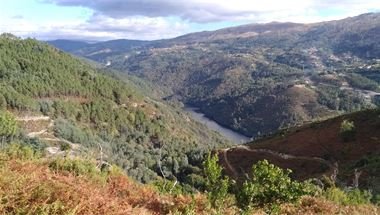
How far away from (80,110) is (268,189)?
5681 inches

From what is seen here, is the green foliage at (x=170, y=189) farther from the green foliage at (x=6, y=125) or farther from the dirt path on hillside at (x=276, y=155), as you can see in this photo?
the dirt path on hillside at (x=276, y=155)

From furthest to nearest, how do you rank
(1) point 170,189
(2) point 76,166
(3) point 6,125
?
(3) point 6,125 < (1) point 170,189 < (2) point 76,166

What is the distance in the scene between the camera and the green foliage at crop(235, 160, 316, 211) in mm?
12352

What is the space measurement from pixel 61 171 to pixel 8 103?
381ft

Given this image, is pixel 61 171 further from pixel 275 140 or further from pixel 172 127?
pixel 172 127

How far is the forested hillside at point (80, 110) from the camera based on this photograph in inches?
4719

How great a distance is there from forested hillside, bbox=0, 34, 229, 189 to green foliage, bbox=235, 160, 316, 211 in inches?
3379

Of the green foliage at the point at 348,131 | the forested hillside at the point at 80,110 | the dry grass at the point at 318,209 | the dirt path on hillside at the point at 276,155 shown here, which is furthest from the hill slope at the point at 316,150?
the dry grass at the point at 318,209

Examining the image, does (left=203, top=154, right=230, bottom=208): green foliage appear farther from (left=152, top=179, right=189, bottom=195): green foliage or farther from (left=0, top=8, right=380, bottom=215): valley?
(left=152, top=179, right=189, bottom=195): green foliage

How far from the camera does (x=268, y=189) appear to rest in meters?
12.4

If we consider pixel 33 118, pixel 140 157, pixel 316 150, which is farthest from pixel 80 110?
pixel 316 150

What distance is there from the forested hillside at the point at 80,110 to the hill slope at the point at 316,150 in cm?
2289

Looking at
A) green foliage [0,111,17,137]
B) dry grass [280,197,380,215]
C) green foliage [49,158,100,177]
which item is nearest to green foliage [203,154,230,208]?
dry grass [280,197,380,215]

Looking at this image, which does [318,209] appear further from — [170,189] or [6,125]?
[6,125]
